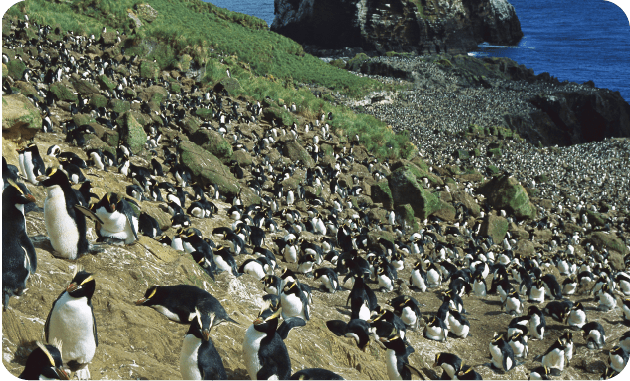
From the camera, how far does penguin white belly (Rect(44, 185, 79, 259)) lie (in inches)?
200

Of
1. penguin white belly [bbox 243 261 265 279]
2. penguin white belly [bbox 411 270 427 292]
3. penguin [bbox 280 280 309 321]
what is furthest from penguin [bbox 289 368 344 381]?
penguin white belly [bbox 411 270 427 292]

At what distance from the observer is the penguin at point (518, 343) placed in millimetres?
10758

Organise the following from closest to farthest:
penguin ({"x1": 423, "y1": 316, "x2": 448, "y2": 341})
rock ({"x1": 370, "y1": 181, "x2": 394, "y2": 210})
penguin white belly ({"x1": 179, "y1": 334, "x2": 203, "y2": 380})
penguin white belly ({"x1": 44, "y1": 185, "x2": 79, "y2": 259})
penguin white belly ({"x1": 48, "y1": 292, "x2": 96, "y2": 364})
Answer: penguin white belly ({"x1": 48, "y1": 292, "x2": 96, "y2": 364})
penguin white belly ({"x1": 179, "y1": 334, "x2": 203, "y2": 380})
penguin white belly ({"x1": 44, "y1": 185, "x2": 79, "y2": 259})
penguin ({"x1": 423, "y1": 316, "x2": 448, "y2": 341})
rock ({"x1": 370, "y1": 181, "x2": 394, "y2": 210})

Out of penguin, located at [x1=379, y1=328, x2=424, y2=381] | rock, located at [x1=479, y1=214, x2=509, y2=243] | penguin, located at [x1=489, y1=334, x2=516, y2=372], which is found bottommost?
rock, located at [x1=479, y1=214, x2=509, y2=243]

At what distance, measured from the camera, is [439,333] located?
10906 millimetres

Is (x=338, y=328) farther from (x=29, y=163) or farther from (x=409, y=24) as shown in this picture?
(x=409, y=24)

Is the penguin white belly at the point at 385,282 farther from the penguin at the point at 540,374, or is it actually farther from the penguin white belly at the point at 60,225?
the penguin white belly at the point at 60,225

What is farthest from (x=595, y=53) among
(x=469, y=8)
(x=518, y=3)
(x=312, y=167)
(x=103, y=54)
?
(x=103, y=54)

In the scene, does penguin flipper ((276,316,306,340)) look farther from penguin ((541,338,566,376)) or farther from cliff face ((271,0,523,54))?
cliff face ((271,0,523,54))

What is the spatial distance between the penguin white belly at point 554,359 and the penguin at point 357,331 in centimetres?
587

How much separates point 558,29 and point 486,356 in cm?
9738

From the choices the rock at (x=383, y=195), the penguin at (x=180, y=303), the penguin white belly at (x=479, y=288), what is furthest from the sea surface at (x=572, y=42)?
the penguin at (x=180, y=303)

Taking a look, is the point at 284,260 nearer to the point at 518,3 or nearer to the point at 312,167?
the point at 312,167

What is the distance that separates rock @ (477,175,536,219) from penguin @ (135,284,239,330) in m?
27.3
